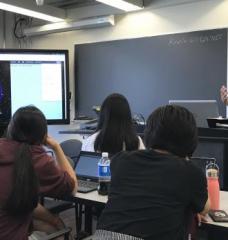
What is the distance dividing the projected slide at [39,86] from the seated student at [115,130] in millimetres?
1340

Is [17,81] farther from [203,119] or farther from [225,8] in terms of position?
[225,8]

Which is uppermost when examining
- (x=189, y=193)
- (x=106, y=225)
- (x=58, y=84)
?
(x=58, y=84)

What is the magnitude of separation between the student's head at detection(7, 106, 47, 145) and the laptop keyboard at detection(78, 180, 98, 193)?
1.27ft

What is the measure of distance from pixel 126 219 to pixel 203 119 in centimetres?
200

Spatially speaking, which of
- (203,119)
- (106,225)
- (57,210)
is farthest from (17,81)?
(106,225)

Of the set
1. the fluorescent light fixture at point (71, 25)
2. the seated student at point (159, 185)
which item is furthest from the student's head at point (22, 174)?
the fluorescent light fixture at point (71, 25)

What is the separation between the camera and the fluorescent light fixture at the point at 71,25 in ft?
18.1

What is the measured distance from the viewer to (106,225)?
1479mm

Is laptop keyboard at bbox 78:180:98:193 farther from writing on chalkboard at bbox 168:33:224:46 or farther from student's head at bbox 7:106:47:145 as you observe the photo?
writing on chalkboard at bbox 168:33:224:46

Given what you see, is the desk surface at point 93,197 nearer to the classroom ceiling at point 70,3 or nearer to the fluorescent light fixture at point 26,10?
the fluorescent light fixture at point 26,10

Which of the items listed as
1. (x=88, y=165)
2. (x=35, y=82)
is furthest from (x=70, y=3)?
(x=88, y=165)

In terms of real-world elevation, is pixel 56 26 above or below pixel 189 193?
above

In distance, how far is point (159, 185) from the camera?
4.69ft

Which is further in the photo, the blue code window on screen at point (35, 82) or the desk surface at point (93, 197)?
the blue code window on screen at point (35, 82)
